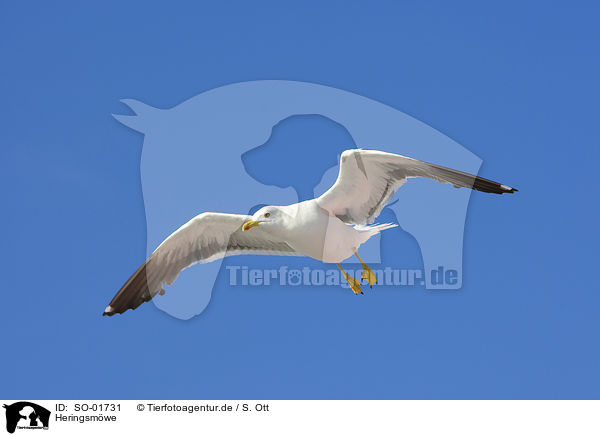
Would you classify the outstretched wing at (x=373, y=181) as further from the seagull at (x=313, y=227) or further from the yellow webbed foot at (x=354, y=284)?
the yellow webbed foot at (x=354, y=284)

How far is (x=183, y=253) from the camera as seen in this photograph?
25.9 ft

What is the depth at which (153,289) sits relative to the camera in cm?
783

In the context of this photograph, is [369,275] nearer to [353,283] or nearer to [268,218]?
[353,283]

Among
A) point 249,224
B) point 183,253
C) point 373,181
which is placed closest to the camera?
point 249,224

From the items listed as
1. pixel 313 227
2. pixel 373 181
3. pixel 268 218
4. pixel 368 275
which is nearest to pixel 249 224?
pixel 268 218

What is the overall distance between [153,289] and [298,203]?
2.32 metres

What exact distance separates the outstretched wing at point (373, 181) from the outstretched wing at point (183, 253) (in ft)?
3.35

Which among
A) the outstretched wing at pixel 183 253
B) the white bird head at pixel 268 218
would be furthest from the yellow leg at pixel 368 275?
the white bird head at pixel 268 218

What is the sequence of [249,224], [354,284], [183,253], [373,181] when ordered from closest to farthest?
[249,224] < [373,181] < [354,284] < [183,253]

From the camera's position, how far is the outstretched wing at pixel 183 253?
25.4ft

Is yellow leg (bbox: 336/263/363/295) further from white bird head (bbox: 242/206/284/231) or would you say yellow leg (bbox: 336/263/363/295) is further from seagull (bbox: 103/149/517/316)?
white bird head (bbox: 242/206/284/231)

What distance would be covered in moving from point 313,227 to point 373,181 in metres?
0.91
